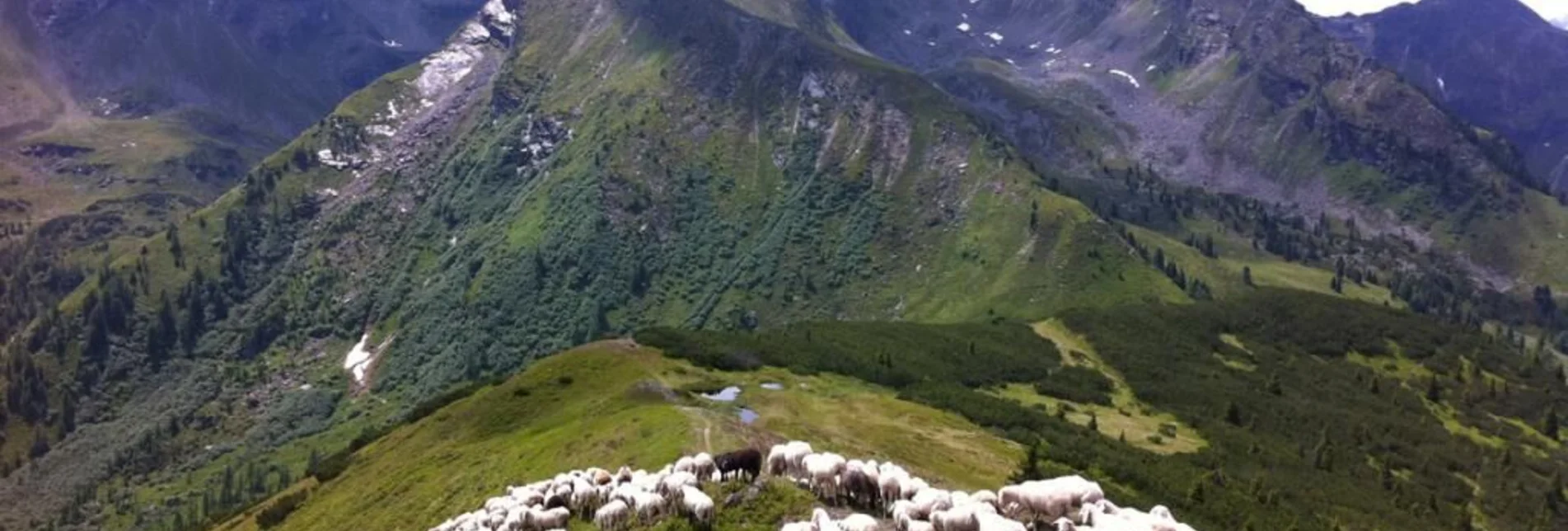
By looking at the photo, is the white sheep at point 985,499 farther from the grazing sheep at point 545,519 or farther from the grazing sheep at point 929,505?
the grazing sheep at point 545,519

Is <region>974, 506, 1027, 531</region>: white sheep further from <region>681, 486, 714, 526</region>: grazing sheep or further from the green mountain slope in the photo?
<region>681, 486, 714, 526</region>: grazing sheep

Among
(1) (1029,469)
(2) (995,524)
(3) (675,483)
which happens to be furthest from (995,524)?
(1) (1029,469)

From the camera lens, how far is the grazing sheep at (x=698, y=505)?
57.8 metres

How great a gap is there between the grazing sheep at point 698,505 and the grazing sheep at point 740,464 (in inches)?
207

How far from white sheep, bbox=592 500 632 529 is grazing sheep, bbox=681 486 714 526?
3456mm

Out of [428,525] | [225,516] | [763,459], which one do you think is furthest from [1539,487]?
[225,516]

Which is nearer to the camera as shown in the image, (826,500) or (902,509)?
(902,509)

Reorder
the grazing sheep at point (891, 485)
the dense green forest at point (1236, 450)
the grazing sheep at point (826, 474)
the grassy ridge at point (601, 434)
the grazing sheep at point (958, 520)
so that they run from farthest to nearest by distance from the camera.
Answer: the dense green forest at point (1236, 450) → the grassy ridge at point (601, 434) → the grazing sheep at point (826, 474) → the grazing sheep at point (891, 485) → the grazing sheep at point (958, 520)

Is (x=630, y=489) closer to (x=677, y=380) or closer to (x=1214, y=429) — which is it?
(x=677, y=380)

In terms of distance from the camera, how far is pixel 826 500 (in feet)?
201

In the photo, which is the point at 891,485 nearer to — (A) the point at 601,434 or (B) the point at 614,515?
(B) the point at 614,515

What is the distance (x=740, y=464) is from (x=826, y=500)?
669cm

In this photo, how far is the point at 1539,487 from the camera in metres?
181

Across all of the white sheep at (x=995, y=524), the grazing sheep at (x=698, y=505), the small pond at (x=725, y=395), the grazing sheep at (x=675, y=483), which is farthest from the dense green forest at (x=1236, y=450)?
the white sheep at (x=995, y=524)
